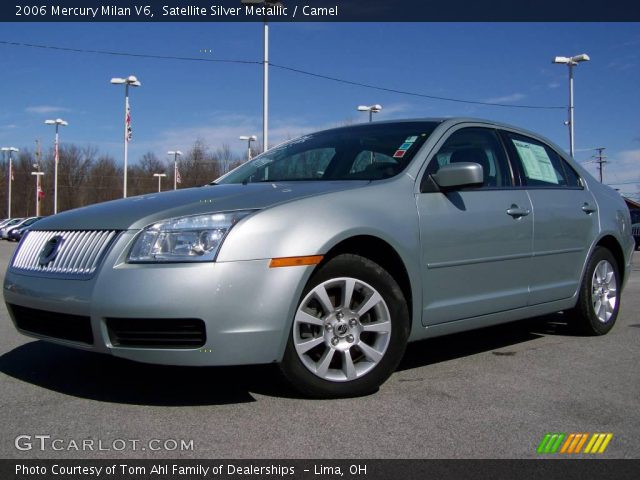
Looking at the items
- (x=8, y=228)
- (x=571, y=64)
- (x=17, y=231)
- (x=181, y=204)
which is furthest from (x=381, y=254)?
(x=8, y=228)

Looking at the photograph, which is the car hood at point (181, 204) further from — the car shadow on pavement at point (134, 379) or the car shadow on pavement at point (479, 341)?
the car shadow on pavement at point (479, 341)

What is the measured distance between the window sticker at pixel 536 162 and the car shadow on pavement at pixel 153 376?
1.29m

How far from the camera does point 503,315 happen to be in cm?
435

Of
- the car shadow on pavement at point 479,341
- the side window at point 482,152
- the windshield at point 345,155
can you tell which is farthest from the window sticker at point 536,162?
the car shadow on pavement at point 479,341

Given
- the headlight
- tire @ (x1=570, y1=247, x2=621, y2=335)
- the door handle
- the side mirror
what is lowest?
tire @ (x1=570, y1=247, x2=621, y2=335)

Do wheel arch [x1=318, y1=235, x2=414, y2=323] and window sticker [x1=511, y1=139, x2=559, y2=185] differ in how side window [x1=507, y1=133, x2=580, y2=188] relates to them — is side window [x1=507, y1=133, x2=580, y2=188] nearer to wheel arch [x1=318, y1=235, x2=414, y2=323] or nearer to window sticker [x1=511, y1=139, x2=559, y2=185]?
window sticker [x1=511, y1=139, x2=559, y2=185]

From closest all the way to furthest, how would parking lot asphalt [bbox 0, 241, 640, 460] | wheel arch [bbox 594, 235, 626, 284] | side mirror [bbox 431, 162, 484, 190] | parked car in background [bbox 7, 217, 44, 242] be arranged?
parking lot asphalt [bbox 0, 241, 640, 460]
side mirror [bbox 431, 162, 484, 190]
wheel arch [bbox 594, 235, 626, 284]
parked car in background [bbox 7, 217, 44, 242]

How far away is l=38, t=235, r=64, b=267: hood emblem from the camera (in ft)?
11.5

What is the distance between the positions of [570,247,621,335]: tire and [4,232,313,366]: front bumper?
9.55 ft

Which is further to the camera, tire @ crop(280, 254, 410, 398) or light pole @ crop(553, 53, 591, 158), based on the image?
light pole @ crop(553, 53, 591, 158)

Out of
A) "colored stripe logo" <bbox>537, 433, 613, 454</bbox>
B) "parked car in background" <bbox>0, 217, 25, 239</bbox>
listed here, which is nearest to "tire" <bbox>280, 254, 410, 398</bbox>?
"colored stripe logo" <bbox>537, 433, 613, 454</bbox>

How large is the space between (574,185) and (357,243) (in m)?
2.56

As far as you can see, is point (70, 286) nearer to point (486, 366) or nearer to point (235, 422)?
point (235, 422)
